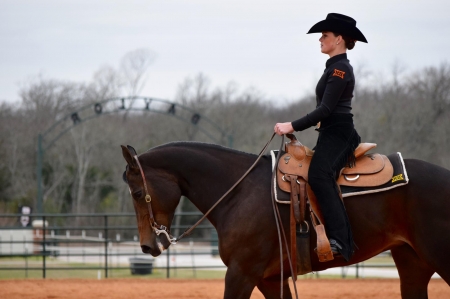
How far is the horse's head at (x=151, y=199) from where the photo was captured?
18.9 ft

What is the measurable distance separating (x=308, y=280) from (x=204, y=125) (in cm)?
2878

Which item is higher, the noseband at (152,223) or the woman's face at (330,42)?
the woman's face at (330,42)

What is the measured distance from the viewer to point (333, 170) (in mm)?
5641

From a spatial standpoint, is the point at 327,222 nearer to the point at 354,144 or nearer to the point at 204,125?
the point at 354,144

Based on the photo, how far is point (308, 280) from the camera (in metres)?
15.8

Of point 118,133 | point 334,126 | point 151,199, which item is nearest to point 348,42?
point 334,126

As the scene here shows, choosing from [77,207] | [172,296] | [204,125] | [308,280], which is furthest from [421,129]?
[172,296]

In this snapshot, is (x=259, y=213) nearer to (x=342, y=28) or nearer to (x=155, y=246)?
(x=155, y=246)

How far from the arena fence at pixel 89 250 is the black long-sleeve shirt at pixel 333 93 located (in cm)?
604

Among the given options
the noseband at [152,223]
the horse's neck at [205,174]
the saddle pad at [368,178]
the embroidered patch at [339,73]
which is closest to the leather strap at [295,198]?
the saddle pad at [368,178]

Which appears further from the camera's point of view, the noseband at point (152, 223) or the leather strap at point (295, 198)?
the noseband at point (152, 223)

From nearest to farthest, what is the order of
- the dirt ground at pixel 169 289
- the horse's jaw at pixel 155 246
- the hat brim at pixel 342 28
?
the horse's jaw at pixel 155 246, the hat brim at pixel 342 28, the dirt ground at pixel 169 289

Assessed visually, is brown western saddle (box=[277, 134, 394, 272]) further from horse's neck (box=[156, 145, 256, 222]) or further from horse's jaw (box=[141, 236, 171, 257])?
horse's jaw (box=[141, 236, 171, 257])

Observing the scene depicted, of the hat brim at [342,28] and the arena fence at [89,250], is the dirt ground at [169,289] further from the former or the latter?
the hat brim at [342,28]
